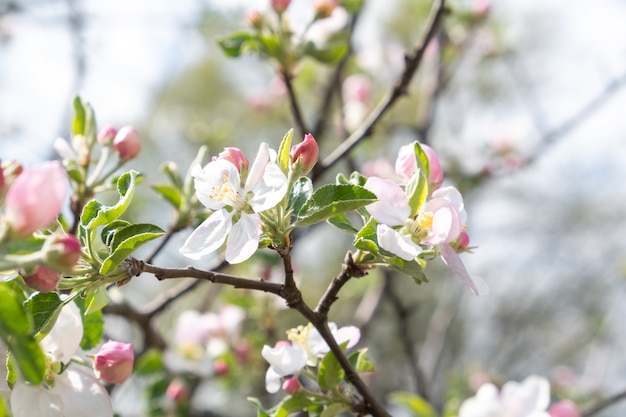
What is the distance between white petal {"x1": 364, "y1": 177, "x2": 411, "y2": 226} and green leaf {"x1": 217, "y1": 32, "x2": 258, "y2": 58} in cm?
77

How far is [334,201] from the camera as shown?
→ 70 centimetres

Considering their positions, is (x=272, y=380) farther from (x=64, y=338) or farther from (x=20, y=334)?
(x=20, y=334)

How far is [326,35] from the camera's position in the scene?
1.56 metres

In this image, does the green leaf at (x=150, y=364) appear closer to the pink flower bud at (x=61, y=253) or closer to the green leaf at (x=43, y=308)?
the green leaf at (x=43, y=308)

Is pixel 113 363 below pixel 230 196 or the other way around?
below

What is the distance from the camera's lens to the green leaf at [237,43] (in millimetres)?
1409

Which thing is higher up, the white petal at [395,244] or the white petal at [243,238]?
the white petal at [395,244]

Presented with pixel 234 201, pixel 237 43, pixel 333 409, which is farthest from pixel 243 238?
pixel 237 43

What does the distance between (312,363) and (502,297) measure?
18.8 ft

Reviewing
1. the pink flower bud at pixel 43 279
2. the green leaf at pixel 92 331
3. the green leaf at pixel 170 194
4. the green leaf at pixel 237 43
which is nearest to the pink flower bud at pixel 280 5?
the green leaf at pixel 237 43

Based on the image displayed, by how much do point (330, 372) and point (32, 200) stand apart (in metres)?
0.45

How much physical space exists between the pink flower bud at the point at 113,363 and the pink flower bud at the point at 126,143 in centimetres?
42

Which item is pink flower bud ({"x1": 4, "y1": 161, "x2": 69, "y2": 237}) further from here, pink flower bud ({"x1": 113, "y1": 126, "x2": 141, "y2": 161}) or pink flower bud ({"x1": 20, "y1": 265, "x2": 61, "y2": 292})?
pink flower bud ({"x1": 113, "y1": 126, "x2": 141, "y2": 161})

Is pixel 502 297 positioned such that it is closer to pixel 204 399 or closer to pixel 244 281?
pixel 204 399
